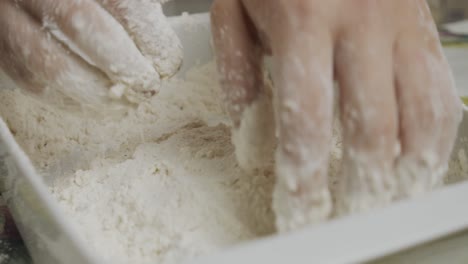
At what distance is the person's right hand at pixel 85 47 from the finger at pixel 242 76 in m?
0.08

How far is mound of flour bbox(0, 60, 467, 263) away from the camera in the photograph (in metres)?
0.43

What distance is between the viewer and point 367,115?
36 cm

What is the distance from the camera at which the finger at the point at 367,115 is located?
36 centimetres

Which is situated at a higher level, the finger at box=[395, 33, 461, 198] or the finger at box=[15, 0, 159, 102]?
the finger at box=[15, 0, 159, 102]

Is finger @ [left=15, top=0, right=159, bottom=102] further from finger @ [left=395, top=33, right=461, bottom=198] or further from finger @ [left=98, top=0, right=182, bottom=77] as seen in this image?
finger @ [left=395, top=33, right=461, bottom=198]

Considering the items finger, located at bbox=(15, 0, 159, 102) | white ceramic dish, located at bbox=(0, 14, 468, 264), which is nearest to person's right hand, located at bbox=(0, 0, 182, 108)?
finger, located at bbox=(15, 0, 159, 102)

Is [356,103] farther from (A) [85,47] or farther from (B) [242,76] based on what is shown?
(A) [85,47]

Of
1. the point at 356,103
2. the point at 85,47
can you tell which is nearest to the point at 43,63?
the point at 85,47

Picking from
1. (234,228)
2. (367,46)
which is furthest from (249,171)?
(367,46)

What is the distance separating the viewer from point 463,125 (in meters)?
0.54

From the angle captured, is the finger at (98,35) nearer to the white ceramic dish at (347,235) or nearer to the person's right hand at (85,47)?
the person's right hand at (85,47)

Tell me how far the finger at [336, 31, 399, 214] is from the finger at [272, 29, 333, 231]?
0.05ft

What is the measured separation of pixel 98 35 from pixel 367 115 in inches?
9.2

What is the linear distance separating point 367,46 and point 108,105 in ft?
0.81
